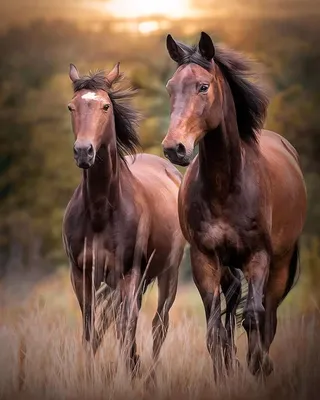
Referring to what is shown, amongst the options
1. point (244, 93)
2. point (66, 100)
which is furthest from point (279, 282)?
point (66, 100)

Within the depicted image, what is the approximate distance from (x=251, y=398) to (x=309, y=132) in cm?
72

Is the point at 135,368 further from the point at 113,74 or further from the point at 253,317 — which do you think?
the point at 113,74

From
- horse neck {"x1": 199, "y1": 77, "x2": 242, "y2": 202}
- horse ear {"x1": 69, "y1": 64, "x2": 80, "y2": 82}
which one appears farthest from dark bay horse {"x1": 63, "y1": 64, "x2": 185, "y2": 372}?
horse neck {"x1": 199, "y1": 77, "x2": 242, "y2": 202}

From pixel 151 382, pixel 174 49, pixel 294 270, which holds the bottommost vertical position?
pixel 151 382

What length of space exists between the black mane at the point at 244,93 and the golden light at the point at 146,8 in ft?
0.62

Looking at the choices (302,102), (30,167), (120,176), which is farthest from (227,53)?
(30,167)

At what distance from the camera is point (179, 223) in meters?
2.10

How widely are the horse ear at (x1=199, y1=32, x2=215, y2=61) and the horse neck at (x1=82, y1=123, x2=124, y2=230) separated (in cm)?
37

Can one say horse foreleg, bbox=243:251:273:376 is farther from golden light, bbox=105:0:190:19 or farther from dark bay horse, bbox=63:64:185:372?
golden light, bbox=105:0:190:19

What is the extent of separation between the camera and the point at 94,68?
6.82ft

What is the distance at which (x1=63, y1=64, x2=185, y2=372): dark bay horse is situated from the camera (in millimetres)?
2018

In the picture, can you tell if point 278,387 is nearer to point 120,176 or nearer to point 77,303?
point 77,303

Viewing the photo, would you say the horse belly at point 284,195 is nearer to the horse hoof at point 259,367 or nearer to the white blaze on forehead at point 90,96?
the horse hoof at point 259,367

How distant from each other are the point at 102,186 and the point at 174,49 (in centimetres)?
45
